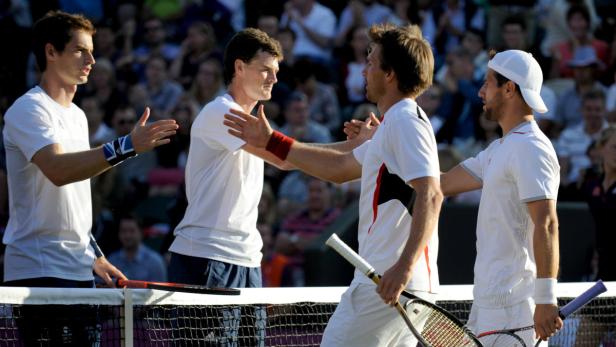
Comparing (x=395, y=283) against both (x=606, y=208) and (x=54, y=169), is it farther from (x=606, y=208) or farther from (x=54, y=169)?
(x=606, y=208)

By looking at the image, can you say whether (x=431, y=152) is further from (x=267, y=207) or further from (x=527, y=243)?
(x=267, y=207)

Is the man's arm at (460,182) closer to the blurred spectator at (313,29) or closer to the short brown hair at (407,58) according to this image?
the short brown hair at (407,58)

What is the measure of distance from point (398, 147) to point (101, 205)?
26.9 feet

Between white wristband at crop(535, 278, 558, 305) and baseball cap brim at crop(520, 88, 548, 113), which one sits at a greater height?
baseball cap brim at crop(520, 88, 548, 113)

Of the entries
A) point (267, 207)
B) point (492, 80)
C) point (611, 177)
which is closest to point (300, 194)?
point (267, 207)

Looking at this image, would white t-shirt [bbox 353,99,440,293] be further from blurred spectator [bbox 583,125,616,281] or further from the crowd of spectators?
the crowd of spectators

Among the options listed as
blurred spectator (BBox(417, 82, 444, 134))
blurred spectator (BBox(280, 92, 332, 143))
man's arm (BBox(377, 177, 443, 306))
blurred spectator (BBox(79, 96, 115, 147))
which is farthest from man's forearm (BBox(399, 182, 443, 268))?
blurred spectator (BBox(79, 96, 115, 147))

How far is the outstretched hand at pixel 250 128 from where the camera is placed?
575cm

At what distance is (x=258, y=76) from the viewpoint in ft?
21.2

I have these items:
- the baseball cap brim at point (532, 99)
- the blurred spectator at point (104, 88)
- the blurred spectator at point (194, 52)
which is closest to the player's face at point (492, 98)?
the baseball cap brim at point (532, 99)

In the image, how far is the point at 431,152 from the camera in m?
5.18

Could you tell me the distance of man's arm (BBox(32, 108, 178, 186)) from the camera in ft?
18.9

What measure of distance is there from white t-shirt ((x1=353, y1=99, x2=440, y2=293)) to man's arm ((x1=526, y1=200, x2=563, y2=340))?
488 mm

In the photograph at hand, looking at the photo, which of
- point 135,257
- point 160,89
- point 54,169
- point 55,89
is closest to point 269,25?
point 160,89
